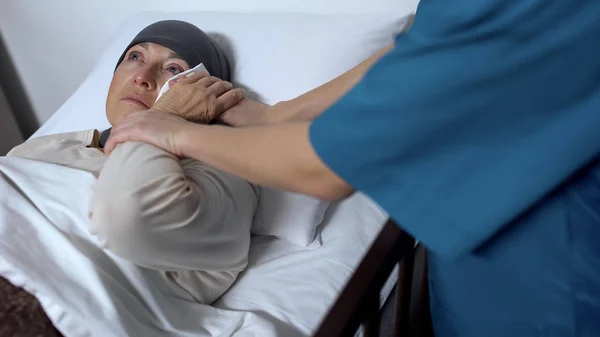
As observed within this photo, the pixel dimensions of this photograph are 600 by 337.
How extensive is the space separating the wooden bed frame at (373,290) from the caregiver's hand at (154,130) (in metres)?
0.33

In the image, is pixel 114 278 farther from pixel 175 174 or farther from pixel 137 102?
pixel 137 102

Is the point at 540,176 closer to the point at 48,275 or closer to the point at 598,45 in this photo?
the point at 598,45

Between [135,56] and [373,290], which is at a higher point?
[135,56]

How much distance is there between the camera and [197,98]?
1.07 meters

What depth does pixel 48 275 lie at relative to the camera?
885 millimetres

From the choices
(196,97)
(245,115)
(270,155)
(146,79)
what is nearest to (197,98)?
(196,97)

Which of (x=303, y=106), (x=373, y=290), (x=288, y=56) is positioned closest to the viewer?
(x=373, y=290)

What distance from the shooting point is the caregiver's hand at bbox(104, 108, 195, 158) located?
2.77 ft

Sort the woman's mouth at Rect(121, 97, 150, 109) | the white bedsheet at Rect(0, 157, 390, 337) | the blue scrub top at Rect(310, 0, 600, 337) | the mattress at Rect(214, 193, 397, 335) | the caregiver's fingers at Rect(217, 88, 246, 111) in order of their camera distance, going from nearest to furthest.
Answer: the blue scrub top at Rect(310, 0, 600, 337), the white bedsheet at Rect(0, 157, 390, 337), the mattress at Rect(214, 193, 397, 335), the caregiver's fingers at Rect(217, 88, 246, 111), the woman's mouth at Rect(121, 97, 150, 109)

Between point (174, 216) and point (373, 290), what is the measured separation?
0.34 meters

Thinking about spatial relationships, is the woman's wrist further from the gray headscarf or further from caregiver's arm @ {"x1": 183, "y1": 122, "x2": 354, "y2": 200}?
the gray headscarf

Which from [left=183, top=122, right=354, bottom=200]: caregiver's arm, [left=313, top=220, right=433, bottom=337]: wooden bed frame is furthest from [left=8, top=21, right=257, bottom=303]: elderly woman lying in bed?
[left=313, top=220, right=433, bottom=337]: wooden bed frame

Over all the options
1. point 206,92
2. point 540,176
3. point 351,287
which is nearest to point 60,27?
point 206,92

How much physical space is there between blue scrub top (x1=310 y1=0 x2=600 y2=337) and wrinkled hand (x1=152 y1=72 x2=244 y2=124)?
505 mm
